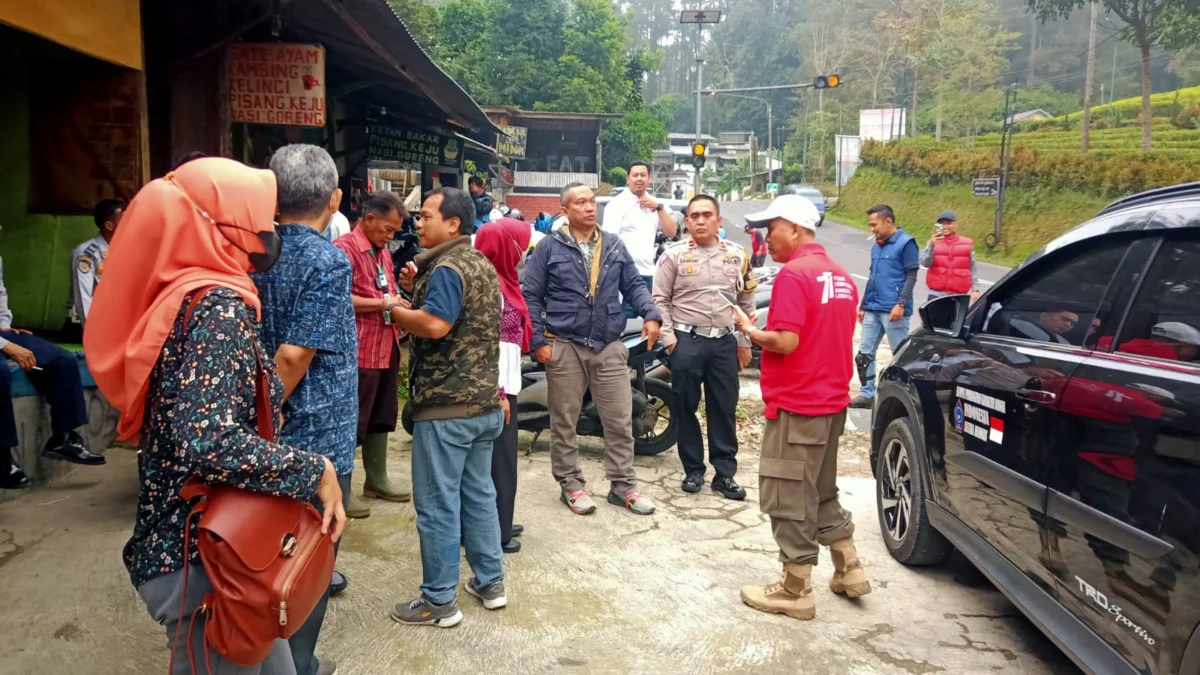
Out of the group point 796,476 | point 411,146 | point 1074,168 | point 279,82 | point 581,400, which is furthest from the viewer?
point 1074,168

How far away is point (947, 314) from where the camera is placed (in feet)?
12.6

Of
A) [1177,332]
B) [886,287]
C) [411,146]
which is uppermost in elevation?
[411,146]

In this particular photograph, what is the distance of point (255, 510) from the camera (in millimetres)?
1720

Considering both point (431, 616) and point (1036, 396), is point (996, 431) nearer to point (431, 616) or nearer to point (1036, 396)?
point (1036, 396)

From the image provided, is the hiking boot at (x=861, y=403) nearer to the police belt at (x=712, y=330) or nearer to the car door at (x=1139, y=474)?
the police belt at (x=712, y=330)

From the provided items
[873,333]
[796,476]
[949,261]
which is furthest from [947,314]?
[949,261]

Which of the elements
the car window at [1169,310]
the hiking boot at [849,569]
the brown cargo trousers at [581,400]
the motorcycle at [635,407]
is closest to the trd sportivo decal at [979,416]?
the car window at [1169,310]

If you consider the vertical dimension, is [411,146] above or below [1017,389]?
above

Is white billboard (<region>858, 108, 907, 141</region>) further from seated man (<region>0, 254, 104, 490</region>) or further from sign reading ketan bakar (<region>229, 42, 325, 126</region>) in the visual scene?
seated man (<region>0, 254, 104, 490</region>)

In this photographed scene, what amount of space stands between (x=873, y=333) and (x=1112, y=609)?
5500 millimetres

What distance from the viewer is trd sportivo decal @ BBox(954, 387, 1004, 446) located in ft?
10.3

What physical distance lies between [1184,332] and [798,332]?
1.32 m

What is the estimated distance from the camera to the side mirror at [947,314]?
149 inches

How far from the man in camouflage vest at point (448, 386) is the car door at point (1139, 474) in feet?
6.61
